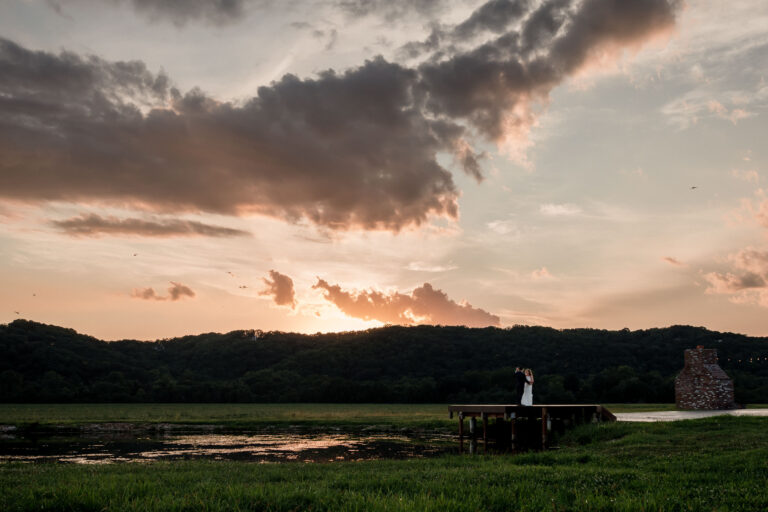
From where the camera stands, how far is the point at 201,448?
115 feet

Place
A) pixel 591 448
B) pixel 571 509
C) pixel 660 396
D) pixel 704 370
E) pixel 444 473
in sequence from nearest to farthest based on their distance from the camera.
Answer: pixel 571 509
pixel 444 473
pixel 591 448
pixel 704 370
pixel 660 396

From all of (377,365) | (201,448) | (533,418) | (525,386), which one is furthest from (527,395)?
(377,365)

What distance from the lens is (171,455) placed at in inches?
1204

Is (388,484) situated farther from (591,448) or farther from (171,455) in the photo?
(171,455)

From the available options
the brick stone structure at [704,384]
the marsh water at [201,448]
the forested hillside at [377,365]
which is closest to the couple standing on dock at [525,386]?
the marsh water at [201,448]

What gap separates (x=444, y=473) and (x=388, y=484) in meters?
2.80

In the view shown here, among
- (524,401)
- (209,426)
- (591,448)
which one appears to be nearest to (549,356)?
(209,426)

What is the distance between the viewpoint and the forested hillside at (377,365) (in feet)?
292

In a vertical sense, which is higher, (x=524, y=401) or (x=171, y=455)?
(x=524, y=401)

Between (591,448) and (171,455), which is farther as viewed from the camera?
(171,455)

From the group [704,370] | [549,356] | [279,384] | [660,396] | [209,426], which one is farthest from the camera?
[279,384]

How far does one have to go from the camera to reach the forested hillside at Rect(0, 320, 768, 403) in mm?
89062

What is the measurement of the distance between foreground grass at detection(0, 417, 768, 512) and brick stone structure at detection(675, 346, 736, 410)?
19632 millimetres

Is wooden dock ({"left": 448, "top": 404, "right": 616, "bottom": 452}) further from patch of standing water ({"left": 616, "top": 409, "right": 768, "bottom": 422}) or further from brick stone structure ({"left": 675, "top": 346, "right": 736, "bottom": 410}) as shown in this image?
brick stone structure ({"left": 675, "top": 346, "right": 736, "bottom": 410})
